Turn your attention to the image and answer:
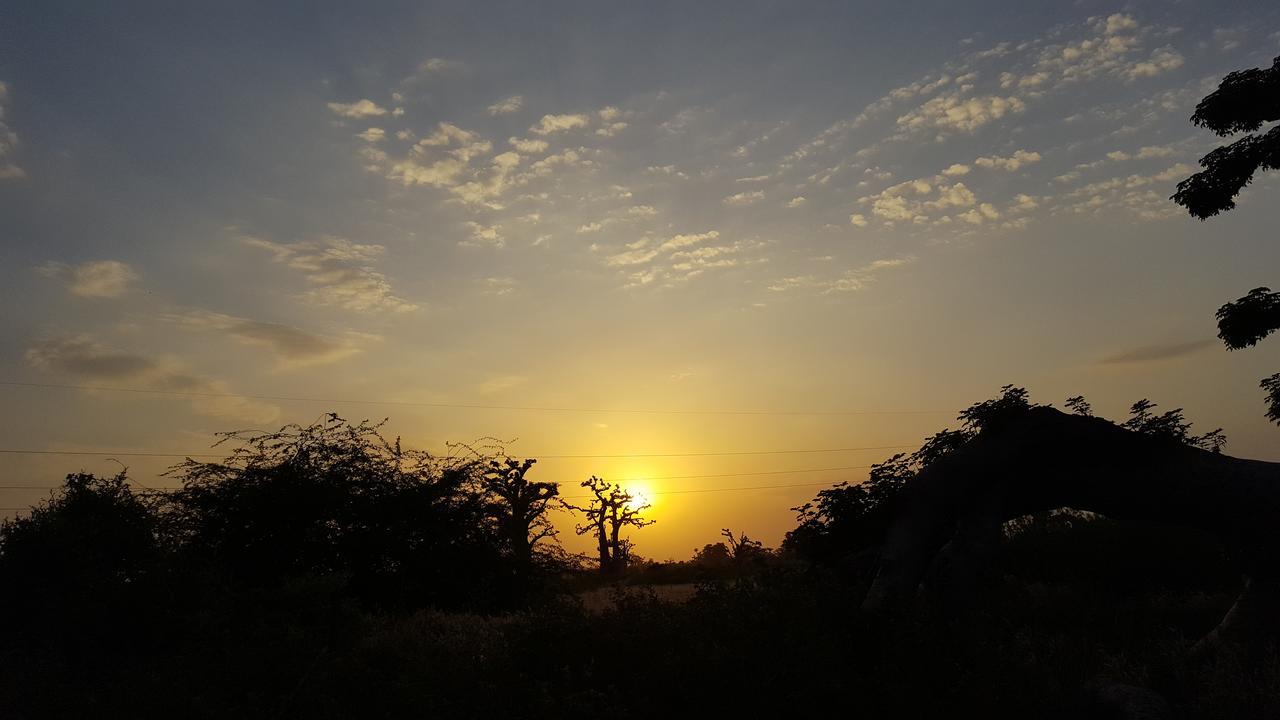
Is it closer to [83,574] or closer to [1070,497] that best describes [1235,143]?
[1070,497]

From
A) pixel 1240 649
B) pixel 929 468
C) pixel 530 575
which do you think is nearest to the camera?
pixel 1240 649

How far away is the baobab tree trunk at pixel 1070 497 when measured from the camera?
14109mm

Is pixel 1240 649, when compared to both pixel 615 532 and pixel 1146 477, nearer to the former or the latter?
pixel 1146 477

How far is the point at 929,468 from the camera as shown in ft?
51.9

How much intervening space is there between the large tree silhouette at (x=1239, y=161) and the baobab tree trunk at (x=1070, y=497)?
3.04 metres

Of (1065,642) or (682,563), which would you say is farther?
(682,563)

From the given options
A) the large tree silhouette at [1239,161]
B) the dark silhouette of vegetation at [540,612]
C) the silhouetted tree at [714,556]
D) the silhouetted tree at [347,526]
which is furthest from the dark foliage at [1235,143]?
the silhouetted tree at [714,556]

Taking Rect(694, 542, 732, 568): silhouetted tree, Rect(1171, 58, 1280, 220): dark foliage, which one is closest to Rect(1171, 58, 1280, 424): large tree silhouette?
Rect(1171, 58, 1280, 220): dark foliage

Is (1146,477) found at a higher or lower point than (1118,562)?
higher

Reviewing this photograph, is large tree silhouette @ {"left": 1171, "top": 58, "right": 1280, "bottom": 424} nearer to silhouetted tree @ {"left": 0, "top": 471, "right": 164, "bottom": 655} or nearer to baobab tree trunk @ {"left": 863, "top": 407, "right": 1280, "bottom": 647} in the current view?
baobab tree trunk @ {"left": 863, "top": 407, "right": 1280, "bottom": 647}

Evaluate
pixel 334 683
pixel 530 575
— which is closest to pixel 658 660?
pixel 334 683

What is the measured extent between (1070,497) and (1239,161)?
737 centimetres

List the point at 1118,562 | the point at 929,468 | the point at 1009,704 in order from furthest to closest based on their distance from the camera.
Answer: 1. the point at 1118,562
2. the point at 929,468
3. the point at 1009,704

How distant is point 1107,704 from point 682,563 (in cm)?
5635
